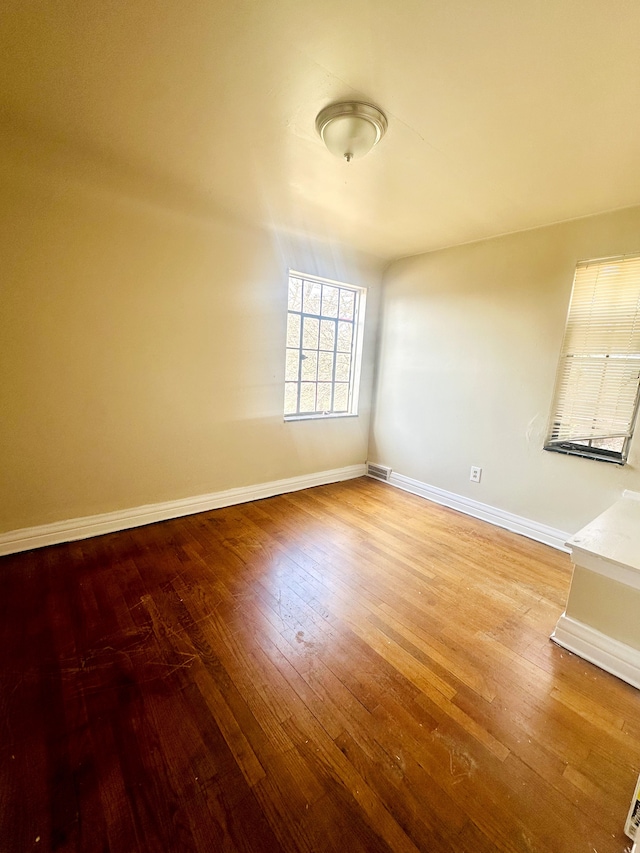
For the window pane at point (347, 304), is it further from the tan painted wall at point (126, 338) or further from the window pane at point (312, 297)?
the tan painted wall at point (126, 338)

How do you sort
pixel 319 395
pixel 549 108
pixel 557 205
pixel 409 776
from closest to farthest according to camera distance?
pixel 409 776, pixel 549 108, pixel 557 205, pixel 319 395

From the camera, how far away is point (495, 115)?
138 cm

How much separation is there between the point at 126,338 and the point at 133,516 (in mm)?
1264

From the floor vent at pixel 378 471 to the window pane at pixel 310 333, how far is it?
1.49 metres

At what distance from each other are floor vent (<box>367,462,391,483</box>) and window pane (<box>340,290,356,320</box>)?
1.65m

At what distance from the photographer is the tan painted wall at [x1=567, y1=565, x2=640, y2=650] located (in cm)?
140

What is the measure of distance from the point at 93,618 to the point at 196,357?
1.74m

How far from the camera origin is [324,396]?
352 centimetres

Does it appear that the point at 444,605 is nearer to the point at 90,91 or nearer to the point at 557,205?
the point at 557,205

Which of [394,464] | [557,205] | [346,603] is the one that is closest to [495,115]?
[557,205]

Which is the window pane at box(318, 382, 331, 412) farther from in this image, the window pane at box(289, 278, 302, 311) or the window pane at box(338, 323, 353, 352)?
the window pane at box(289, 278, 302, 311)

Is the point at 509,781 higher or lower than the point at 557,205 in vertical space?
lower

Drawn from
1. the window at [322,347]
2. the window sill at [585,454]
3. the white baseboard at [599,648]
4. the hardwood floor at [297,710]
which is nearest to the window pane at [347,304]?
the window at [322,347]

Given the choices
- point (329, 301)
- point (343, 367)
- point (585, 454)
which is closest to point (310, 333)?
point (329, 301)
